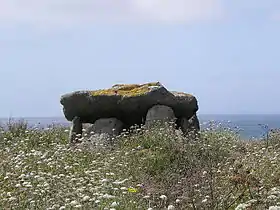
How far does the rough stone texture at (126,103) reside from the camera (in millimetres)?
13992

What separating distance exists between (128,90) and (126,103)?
2.86 ft

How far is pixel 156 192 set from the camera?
7312mm

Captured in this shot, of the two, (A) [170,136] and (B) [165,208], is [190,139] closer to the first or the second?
(A) [170,136]

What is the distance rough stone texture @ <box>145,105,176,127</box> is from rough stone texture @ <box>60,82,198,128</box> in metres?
0.22

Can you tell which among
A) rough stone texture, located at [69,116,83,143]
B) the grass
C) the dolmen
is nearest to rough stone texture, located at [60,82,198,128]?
the dolmen

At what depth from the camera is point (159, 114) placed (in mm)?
13664

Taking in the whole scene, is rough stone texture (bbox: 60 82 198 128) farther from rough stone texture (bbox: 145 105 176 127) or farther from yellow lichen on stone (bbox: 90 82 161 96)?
rough stone texture (bbox: 145 105 176 127)

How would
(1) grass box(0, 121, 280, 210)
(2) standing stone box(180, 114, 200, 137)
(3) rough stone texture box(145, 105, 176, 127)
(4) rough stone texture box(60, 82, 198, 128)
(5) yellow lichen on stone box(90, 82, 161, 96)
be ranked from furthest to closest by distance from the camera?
(2) standing stone box(180, 114, 200, 137), (5) yellow lichen on stone box(90, 82, 161, 96), (4) rough stone texture box(60, 82, 198, 128), (3) rough stone texture box(145, 105, 176, 127), (1) grass box(0, 121, 280, 210)

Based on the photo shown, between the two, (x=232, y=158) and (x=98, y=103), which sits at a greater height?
(x=98, y=103)

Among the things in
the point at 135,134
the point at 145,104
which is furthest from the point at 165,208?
the point at 145,104

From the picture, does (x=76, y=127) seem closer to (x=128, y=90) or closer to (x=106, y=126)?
(x=106, y=126)

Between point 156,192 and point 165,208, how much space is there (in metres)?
0.86

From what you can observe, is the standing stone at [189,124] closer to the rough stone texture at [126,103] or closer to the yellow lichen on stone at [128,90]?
the rough stone texture at [126,103]

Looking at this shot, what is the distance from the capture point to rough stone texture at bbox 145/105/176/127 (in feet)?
44.5
